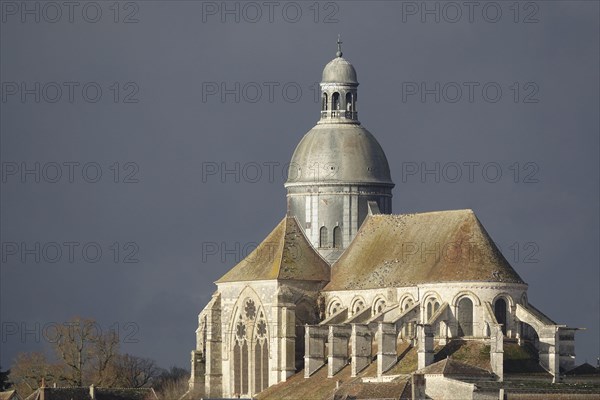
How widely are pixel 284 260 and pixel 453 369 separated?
63.7ft

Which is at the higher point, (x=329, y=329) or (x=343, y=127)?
(x=343, y=127)

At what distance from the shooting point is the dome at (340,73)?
124812 mm

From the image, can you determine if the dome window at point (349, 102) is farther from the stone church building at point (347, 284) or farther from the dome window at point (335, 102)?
the dome window at point (335, 102)

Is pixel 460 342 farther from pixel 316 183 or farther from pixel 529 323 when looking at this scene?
pixel 316 183

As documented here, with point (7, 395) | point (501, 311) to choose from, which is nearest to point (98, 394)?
point (7, 395)

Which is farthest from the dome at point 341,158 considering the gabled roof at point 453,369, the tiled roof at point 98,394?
the gabled roof at point 453,369

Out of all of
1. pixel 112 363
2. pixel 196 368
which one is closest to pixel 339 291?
pixel 196 368

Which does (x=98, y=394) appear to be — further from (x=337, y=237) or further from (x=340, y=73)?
(x=340, y=73)

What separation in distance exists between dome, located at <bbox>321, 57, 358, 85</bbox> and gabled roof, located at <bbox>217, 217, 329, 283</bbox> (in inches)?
314

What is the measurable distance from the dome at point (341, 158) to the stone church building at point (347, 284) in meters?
0.08

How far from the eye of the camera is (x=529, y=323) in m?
112

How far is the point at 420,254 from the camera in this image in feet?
387

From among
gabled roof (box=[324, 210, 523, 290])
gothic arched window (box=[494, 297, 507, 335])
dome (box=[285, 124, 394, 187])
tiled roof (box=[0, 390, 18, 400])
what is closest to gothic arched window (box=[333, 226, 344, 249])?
gabled roof (box=[324, 210, 523, 290])

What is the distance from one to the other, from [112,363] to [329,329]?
26518mm
